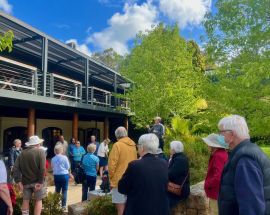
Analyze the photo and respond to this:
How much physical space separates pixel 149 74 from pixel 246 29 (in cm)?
1144

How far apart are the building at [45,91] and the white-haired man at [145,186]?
8.63 m

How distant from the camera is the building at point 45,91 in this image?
43.0 ft

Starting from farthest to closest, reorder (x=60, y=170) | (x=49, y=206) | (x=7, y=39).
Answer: (x=60, y=170) → (x=49, y=206) → (x=7, y=39)

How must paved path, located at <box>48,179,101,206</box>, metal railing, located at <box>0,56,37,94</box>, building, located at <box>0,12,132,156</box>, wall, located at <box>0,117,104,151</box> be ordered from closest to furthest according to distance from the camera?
paved path, located at <box>48,179,101,206</box>, metal railing, located at <box>0,56,37,94</box>, building, located at <box>0,12,132,156</box>, wall, located at <box>0,117,104,151</box>

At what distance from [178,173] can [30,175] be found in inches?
110

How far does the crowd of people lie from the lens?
A: 2605 mm

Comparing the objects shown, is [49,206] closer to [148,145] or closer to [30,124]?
[148,145]

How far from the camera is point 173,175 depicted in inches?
200

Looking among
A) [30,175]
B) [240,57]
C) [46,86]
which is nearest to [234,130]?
[30,175]

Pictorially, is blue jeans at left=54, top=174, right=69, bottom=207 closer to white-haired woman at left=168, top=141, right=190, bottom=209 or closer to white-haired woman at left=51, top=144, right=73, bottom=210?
white-haired woman at left=51, top=144, right=73, bottom=210

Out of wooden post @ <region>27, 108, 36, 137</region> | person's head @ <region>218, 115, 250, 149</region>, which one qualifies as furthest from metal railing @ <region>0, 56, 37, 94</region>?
person's head @ <region>218, 115, 250, 149</region>

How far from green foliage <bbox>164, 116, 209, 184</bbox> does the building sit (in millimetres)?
4956

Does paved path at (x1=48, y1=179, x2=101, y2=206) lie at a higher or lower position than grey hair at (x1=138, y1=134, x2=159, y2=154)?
lower

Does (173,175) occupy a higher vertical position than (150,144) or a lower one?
lower
